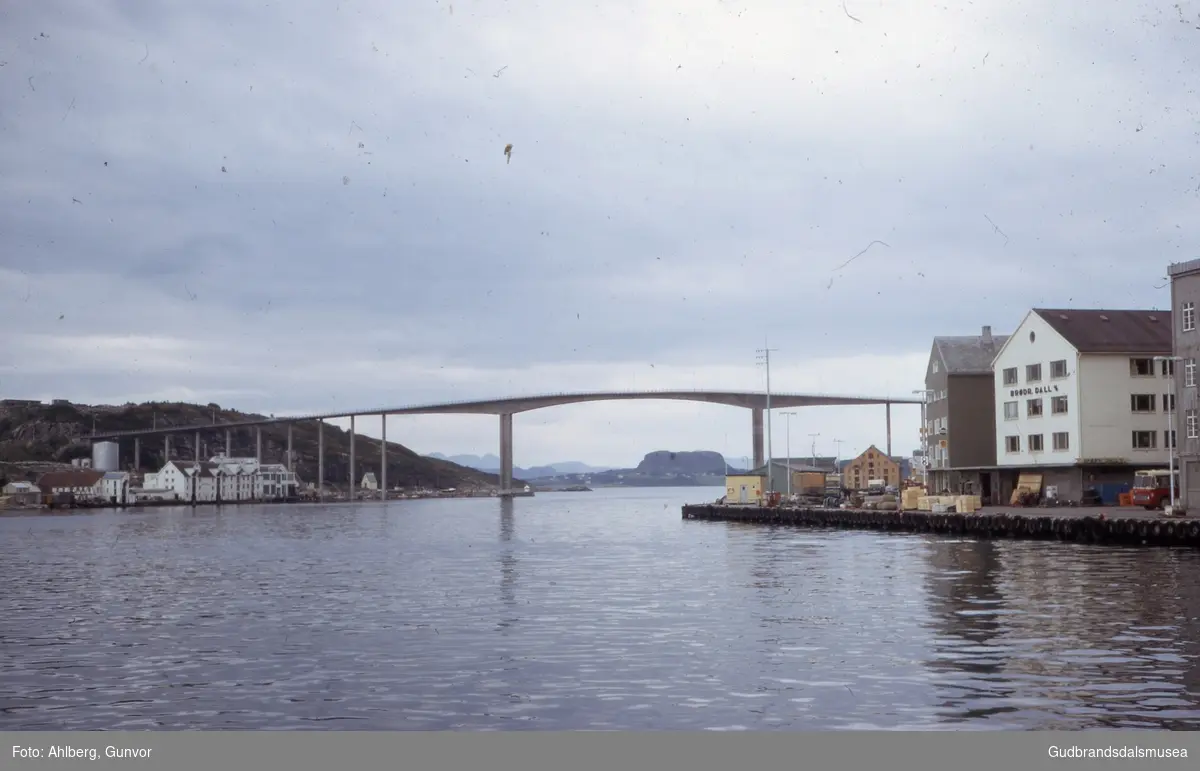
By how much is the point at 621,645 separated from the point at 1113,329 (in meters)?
67.1

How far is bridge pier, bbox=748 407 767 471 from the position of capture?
191 metres

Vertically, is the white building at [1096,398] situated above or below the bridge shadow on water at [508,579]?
above

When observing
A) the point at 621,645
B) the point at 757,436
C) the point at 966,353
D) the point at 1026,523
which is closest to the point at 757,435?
the point at 757,436

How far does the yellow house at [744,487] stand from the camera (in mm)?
128500

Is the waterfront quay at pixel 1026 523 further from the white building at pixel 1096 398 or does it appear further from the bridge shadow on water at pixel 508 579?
the bridge shadow on water at pixel 508 579

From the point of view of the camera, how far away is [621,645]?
84.3 ft

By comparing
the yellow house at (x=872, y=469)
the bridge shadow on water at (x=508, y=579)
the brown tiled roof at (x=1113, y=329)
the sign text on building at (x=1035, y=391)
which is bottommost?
the bridge shadow on water at (x=508, y=579)

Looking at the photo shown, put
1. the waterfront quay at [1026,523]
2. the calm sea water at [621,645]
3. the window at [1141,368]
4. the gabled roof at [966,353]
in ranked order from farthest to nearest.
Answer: the gabled roof at [966,353], the window at [1141,368], the waterfront quay at [1026,523], the calm sea water at [621,645]

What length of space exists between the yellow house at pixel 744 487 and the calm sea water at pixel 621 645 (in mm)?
75388

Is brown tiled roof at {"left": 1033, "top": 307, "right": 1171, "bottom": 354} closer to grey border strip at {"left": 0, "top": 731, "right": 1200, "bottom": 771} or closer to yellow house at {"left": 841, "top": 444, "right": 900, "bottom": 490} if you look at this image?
grey border strip at {"left": 0, "top": 731, "right": 1200, "bottom": 771}

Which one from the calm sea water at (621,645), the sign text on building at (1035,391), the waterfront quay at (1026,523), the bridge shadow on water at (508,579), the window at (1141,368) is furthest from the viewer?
the sign text on building at (1035,391)

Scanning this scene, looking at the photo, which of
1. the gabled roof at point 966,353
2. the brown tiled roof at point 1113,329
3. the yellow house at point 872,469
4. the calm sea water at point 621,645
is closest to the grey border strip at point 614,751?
the calm sea water at point 621,645

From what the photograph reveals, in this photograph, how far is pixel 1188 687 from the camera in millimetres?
19062

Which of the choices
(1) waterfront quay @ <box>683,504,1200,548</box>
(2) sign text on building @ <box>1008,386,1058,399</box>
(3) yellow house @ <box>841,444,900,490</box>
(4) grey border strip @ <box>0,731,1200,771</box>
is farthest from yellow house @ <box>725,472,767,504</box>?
(4) grey border strip @ <box>0,731,1200,771</box>
